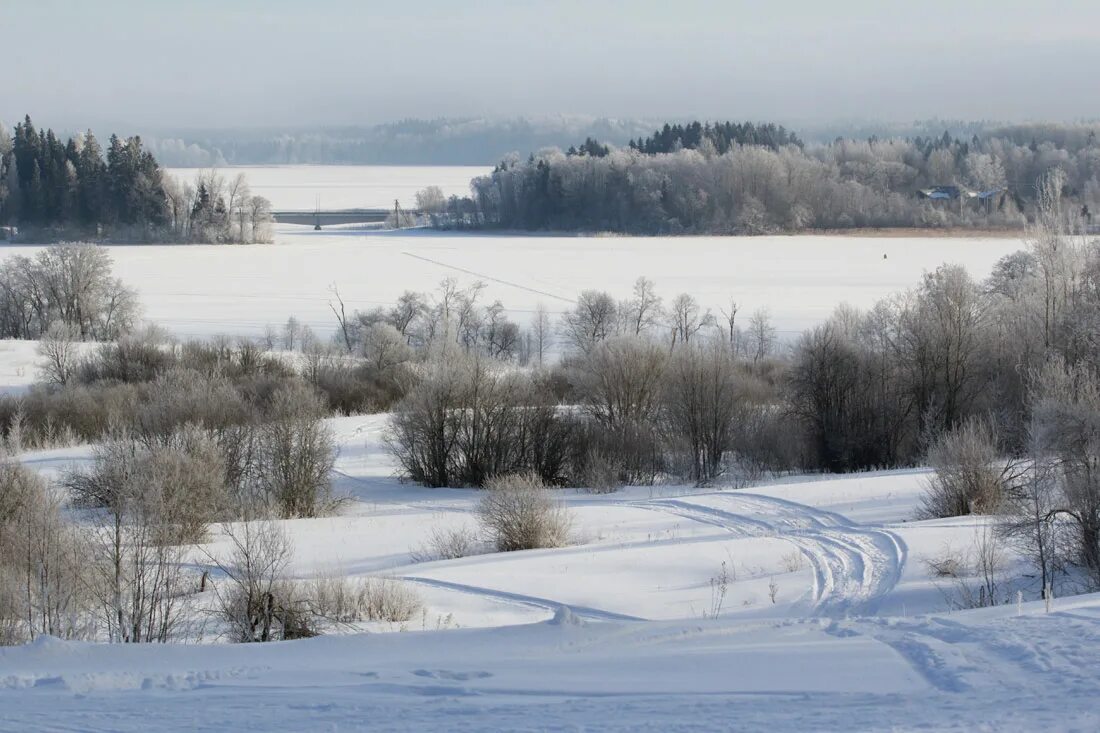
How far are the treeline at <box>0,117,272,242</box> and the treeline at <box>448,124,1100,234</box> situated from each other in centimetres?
2710

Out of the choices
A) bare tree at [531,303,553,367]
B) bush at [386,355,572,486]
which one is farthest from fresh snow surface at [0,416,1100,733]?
bare tree at [531,303,553,367]

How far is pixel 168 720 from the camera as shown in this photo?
22.9 ft

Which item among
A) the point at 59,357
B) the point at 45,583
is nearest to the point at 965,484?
the point at 45,583

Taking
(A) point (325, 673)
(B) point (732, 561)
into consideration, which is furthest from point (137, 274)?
(A) point (325, 673)

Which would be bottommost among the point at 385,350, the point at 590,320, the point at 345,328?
the point at 385,350

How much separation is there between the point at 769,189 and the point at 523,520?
93.5 m

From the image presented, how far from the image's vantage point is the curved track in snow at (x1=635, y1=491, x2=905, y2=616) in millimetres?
14852

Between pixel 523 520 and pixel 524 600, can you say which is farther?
pixel 523 520

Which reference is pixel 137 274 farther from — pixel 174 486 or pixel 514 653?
pixel 514 653

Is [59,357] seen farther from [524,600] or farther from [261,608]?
[261,608]

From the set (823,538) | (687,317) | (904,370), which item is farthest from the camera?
(687,317)

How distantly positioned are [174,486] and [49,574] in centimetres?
734

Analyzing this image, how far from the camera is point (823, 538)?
18.6m

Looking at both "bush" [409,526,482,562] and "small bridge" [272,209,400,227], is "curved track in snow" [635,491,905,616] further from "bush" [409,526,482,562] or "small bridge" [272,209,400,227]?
"small bridge" [272,209,400,227]
